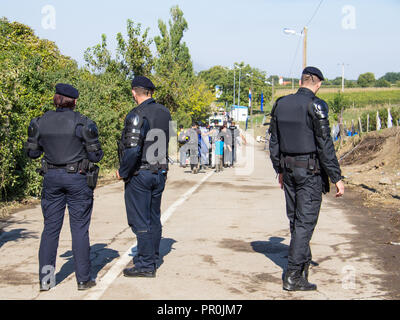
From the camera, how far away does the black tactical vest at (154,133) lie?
5.76m

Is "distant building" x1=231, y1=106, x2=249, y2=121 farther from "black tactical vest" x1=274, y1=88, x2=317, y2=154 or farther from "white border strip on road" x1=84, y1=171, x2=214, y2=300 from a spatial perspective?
"black tactical vest" x1=274, y1=88, x2=317, y2=154

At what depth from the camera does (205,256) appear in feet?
22.4

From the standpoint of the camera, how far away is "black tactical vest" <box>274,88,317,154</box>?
5492 mm

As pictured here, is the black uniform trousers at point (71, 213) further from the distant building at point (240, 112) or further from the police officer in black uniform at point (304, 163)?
the distant building at point (240, 112)

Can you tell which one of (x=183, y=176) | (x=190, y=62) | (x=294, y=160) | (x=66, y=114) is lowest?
(x=183, y=176)

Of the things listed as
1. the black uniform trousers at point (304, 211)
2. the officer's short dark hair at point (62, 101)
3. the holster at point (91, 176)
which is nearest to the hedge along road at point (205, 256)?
the black uniform trousers at point (304, 211)

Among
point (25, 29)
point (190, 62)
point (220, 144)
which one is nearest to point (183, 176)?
point (220, 144)

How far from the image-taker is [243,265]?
6.41 meters

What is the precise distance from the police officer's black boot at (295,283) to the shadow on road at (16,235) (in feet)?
13.4

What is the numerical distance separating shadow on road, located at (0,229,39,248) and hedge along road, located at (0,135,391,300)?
0.01m

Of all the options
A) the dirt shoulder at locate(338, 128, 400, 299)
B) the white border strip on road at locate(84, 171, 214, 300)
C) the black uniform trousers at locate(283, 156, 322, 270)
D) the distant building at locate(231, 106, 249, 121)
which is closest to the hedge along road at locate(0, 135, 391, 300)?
the white border strip on road at locate(84, 171, 214, 300)
